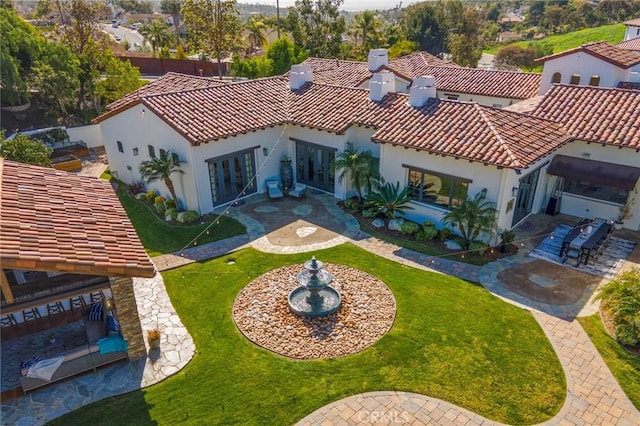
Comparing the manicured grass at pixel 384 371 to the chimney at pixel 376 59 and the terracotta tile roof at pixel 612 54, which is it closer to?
the terracotta tile roof at pixel 612 54

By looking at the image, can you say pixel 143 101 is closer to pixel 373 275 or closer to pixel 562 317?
pixel 373 275

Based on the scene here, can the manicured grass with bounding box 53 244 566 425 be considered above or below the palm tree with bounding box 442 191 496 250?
below

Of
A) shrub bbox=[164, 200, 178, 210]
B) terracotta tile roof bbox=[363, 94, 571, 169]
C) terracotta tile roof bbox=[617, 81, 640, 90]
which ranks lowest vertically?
shrub bbox=[164, 200, 178, 210]

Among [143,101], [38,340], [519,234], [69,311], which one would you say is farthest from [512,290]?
[143,101]

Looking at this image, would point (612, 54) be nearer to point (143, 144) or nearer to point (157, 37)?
point (143, 144)

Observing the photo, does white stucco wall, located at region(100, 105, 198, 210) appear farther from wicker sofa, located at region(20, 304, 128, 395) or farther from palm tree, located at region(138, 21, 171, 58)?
palm tree, located at region(138, 21, 171, 58)

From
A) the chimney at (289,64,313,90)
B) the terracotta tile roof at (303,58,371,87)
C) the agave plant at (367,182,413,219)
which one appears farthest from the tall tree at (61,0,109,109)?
the agave plant at (367,182,413,219)

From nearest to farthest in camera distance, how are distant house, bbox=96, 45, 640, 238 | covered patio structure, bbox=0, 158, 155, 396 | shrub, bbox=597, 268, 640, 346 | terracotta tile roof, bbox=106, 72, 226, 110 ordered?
1. covered patio structure, bbox=0, 158, 155, 396
2. shrub, bbox=597, 268, 640, 346
3. distant house, bbox=96, 45, 640, 238
4. terracotta tile roof, bbox=106, 72, 226, 110

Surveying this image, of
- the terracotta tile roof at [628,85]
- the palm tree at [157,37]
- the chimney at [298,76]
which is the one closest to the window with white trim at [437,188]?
the chimney at [298,76]
